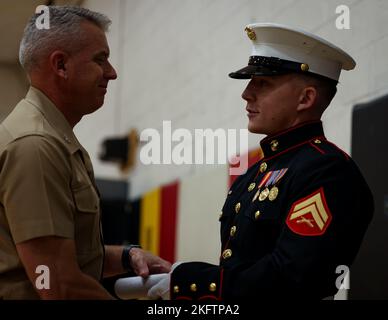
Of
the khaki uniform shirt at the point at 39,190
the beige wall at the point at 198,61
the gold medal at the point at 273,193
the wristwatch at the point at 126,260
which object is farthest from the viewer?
the beige wall at the point at 198,61

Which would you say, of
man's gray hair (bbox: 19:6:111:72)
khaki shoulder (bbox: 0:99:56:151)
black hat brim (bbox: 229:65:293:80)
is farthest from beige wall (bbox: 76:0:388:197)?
black hat brim (bbox: 229:65:293:80)

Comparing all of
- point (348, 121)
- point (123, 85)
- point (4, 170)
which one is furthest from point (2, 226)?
point (123, 85)

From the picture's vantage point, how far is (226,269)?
1344mm

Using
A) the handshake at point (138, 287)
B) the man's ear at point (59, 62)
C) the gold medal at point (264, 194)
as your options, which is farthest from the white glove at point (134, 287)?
the man's ear at point (59, 62)

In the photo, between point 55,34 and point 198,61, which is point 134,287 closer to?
point 55,34

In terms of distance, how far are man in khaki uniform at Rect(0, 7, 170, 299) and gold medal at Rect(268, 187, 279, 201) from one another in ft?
1.01

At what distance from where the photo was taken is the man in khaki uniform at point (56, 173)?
124 centimetres

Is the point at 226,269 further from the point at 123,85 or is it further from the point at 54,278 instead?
the point at 123,85

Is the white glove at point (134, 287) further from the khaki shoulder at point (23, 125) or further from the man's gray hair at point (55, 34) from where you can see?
the man's gray hair at point (55, 34)

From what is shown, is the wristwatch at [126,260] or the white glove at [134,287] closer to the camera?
the white glove at [134,287]

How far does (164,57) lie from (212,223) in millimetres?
927

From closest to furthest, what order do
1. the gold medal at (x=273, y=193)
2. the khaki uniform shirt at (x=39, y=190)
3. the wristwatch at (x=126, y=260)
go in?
the khaki uniform shirt at (x=39, y=190), the gold medal at (x=273, y=193), the wristwatch at (x=126, y=260)

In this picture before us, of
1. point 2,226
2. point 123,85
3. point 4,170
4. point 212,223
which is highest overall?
point 123,85

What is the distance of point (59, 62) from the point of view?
1396 mm
